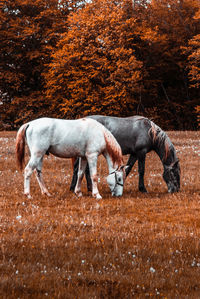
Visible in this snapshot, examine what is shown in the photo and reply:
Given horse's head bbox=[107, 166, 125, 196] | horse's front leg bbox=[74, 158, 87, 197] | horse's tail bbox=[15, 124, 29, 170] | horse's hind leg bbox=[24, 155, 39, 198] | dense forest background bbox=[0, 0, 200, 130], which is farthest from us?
dense forest background bbox=[0, 0, 200, 130]

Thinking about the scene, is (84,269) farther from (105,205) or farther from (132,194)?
(132,194)

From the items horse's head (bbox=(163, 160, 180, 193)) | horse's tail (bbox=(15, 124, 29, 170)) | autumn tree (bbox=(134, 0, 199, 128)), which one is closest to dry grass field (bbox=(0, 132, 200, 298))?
horse's head (bbox=(163, 160, 180, 193))

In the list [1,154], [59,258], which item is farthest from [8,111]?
[59,258]

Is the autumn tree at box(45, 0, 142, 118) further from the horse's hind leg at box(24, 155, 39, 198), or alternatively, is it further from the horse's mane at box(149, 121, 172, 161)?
the horse's hind leg at box(24, 155, 39, 198)

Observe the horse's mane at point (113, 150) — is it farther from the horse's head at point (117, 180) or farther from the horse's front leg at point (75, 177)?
the horse's front leg at point (75, 177)

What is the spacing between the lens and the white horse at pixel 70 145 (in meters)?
10.7

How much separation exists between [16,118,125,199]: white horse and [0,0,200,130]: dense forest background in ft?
78.4

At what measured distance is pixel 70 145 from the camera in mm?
10914

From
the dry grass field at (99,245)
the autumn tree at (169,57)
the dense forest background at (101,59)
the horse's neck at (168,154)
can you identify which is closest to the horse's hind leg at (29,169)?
the dry grass field at (99,245)

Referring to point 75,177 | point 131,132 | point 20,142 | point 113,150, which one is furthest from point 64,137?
point 131,132

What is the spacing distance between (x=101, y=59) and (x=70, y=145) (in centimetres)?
2623

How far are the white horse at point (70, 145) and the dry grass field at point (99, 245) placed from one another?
59cm

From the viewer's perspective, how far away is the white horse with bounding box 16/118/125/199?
421 inches

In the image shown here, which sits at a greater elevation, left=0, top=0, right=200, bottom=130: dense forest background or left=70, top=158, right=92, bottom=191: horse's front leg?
left=0, top=0, right=200, bottom=130: dense forest background
